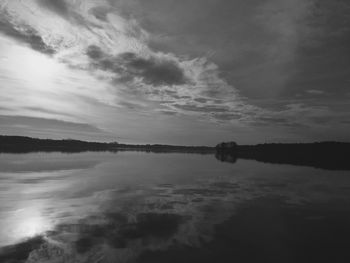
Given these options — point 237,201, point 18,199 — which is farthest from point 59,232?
point 237,201

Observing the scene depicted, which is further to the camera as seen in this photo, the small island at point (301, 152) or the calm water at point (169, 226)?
the small island at point (301, 152)

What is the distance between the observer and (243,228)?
43.0ft

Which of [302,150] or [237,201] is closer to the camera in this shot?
[237,201]

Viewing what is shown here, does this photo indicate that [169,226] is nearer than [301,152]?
Yes

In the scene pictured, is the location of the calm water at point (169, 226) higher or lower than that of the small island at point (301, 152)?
lower

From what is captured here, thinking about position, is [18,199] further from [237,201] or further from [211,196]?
[237,201]

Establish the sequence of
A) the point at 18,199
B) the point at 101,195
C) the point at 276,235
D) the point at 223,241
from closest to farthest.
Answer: the point at 223,241, the point at 276,235, the point at 18,199, the point at 101,195

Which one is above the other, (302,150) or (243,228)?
(302,150)

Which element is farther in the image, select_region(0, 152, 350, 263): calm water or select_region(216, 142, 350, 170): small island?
select_region(216, 142, 350, 170): small island

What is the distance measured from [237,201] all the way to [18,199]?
51.2 ft

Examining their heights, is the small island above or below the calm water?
above

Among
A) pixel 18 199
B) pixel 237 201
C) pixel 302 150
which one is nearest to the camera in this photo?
pixel 18 199

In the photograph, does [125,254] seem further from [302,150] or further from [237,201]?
[302,150]

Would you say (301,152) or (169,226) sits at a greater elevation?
(301,152)
